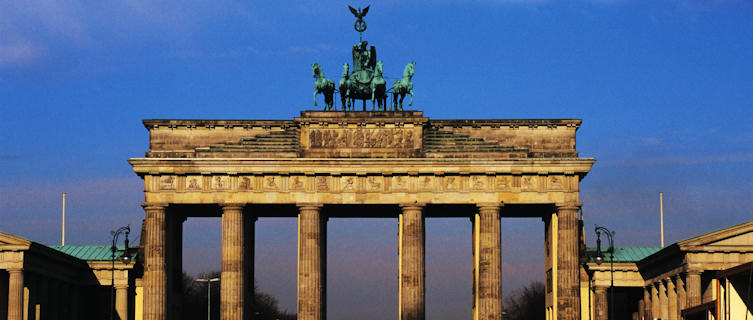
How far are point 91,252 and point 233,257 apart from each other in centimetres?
1145

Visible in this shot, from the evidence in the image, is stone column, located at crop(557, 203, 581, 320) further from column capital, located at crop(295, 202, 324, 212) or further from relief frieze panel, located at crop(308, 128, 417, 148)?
column capital, located at crop(295, 202, 324, 212)

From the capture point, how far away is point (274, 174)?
299 ft

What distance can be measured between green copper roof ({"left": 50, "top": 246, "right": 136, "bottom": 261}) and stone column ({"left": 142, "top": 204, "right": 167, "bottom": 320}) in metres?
2.84

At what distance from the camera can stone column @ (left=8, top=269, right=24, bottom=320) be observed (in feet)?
247

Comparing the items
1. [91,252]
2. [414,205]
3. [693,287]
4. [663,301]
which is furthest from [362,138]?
[693,287]

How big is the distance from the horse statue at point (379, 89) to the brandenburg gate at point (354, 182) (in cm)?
183

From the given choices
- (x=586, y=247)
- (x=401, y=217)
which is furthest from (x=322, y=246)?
(x=586, y=247)

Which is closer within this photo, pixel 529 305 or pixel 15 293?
pixel 15 293

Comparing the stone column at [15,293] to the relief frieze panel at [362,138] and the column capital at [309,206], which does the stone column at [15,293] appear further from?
the relief frieze panel at [362,138]

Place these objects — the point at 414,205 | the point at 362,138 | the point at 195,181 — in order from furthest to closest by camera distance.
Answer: the point at 362,138, the point at 195,181, the point at 414,205

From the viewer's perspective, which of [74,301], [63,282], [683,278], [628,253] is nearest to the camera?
[683,278]

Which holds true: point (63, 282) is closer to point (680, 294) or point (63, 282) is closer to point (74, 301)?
point (74, 301)

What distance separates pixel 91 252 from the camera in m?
94.4

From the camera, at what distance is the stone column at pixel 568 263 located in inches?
3514
